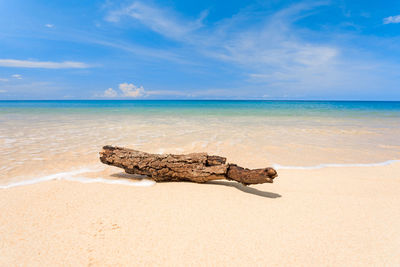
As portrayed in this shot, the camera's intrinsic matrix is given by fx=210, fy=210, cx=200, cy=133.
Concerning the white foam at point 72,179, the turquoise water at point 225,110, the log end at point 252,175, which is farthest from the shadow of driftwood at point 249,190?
the turquoise water at point 225,110

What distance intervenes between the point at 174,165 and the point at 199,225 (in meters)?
1.60

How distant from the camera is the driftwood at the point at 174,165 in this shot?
12.9 ft

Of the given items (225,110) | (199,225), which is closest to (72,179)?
(199,225)

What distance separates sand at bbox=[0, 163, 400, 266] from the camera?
2201 mm

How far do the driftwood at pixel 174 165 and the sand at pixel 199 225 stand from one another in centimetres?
20

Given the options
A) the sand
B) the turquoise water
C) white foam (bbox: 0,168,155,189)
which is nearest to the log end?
the sand

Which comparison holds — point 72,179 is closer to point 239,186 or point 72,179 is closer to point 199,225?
point 199,225

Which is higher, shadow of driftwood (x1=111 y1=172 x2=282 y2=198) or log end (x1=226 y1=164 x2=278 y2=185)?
log end (x1=226 y1=164 x2=278 y2=185)

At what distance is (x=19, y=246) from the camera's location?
7.63 feet

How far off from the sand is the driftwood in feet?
0.65

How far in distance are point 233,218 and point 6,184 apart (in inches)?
176

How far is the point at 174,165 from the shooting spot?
13.6 feet

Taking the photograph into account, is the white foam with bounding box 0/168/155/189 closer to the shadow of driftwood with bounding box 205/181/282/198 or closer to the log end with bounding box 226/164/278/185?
the shadow of driftwood with bounding box 205/181/282/198

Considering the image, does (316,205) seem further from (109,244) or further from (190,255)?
(109,244)
